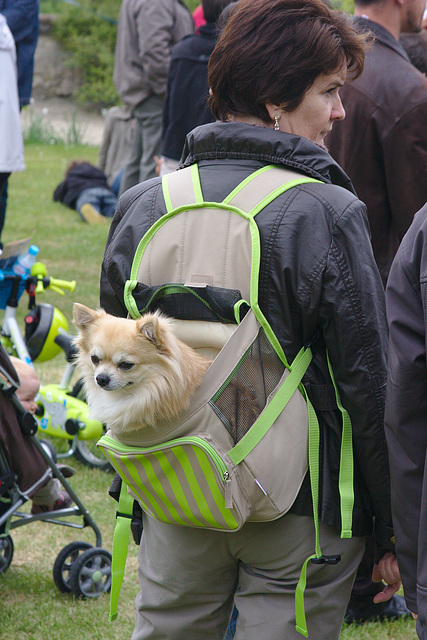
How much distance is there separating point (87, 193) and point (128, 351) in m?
8.82

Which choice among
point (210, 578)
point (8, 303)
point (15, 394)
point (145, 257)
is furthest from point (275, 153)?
point (8, 303)

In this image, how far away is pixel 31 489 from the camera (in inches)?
126

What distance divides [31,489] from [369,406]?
1863 mm

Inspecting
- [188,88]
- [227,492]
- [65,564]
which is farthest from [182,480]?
[188,88]

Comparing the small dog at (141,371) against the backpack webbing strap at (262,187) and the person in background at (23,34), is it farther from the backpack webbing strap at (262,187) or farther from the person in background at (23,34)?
the person in background at (23,34)

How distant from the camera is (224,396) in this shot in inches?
66.2

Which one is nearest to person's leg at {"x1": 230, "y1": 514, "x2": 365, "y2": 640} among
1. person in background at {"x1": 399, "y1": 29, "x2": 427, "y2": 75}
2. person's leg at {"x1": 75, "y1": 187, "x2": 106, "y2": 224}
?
person in background at {"x1": 399, "y1": 29, "x2": 427, "y2": 75}

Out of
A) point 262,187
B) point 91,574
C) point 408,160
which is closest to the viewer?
point 262,187

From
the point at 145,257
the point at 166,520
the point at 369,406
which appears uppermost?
the point at 145,257

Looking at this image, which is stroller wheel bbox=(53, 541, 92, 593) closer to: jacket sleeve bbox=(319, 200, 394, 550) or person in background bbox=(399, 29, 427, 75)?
jacket sleeve bbox=(319, 200, 394, 550)

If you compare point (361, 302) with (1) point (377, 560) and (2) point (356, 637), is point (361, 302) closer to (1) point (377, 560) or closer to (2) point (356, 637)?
(1) point (377, 560)

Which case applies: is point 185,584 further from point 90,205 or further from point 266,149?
point 90,205

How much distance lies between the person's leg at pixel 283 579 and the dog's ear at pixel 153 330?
0.46 m

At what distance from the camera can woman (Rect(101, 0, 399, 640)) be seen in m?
1.70
